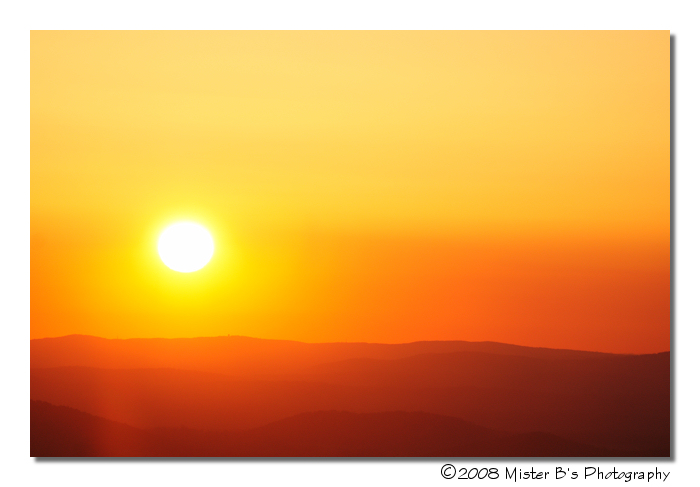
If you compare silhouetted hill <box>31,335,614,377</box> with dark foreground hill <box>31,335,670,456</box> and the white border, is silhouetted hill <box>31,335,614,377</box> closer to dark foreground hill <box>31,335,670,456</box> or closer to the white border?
dark foreground hill <box>31,335,670,456</box>

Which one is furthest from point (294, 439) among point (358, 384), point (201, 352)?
point (201, 352)

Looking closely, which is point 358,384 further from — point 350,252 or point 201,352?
point 201,352

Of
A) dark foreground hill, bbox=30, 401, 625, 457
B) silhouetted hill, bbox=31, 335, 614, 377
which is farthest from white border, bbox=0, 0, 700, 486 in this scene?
silhouetted hill, bbox=31, 335, 614, 377
